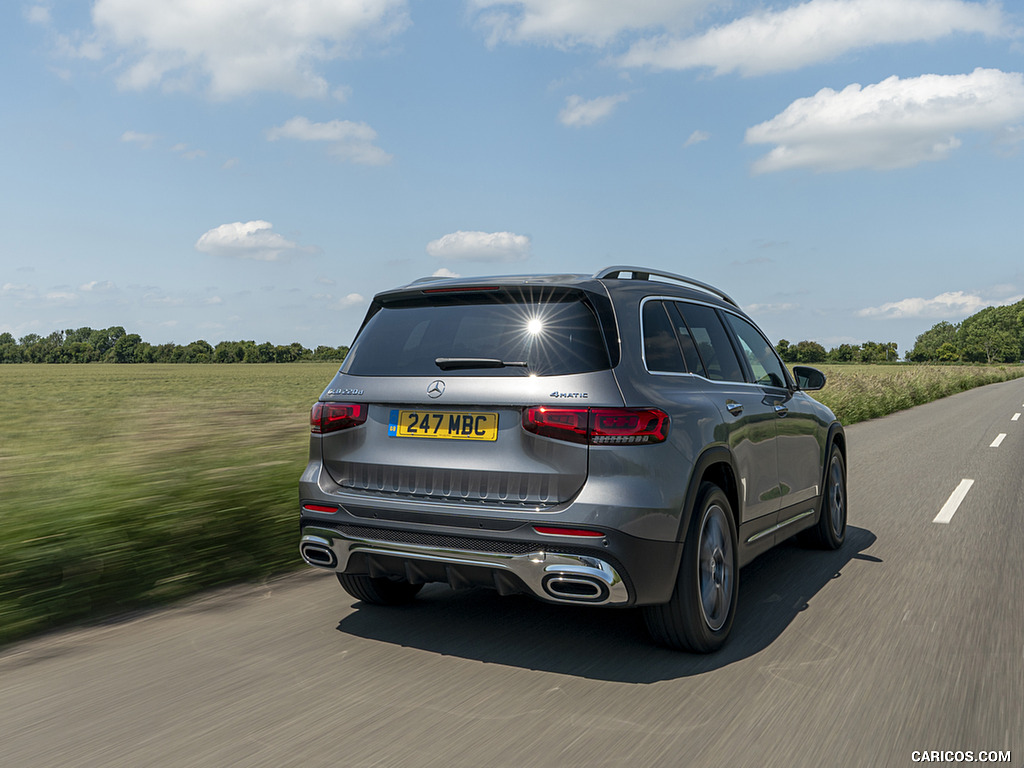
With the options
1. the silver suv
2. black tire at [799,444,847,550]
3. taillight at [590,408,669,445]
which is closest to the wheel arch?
the silver suv

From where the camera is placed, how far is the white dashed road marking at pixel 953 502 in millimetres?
7290

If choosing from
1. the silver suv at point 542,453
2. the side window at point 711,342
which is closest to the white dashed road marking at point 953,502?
the side window at point 711,342

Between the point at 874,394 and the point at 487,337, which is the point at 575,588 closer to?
the point at 487,337

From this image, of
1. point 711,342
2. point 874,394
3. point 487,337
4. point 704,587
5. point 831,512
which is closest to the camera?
point 487,337

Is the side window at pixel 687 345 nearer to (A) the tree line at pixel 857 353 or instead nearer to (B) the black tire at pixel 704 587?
(B) the black tire at pixel 704 587

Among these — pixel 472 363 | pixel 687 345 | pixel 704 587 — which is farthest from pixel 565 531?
pixel 687 345

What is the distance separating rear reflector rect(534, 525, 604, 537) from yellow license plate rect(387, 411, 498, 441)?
43 cm

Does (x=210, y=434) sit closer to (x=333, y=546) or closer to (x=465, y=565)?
(x=333, y=546)

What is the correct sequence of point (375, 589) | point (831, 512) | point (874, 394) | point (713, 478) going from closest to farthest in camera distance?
1. point (713, 478)
2. point (375, 589)
3. point (831, 512)
4. point (874, 394)

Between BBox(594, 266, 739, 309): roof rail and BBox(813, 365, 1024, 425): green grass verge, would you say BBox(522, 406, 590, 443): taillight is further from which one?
BBox(813, 365, 1024, 425): green grass verge

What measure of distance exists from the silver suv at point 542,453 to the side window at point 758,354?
0.76 metres

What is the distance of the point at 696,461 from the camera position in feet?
12.3

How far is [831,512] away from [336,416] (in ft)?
12.7

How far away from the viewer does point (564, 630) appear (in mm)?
4207
